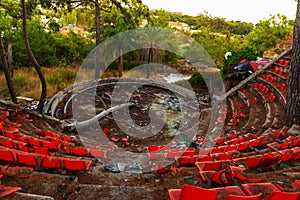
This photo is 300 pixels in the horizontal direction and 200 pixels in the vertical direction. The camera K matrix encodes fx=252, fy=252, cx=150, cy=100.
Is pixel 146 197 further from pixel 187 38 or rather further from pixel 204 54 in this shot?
pixel 187 38

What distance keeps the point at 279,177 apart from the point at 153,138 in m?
6.17

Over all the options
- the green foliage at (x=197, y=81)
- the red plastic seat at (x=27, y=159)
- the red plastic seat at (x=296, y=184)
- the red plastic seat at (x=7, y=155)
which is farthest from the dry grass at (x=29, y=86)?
the red plastic seat at (x=296, y=184)

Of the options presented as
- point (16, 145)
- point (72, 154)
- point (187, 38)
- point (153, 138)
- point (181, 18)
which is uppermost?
point (181, 18)

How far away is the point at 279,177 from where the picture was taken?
3.57m

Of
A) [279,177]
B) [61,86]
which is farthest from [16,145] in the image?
[61,86]

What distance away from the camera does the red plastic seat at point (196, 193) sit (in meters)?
2.40

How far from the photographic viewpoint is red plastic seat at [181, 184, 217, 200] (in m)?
2.40

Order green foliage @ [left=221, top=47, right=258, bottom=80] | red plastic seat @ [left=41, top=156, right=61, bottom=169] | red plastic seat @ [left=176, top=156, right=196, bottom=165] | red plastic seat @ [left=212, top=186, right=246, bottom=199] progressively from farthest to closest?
green foliage @ [left=221, top=47, right=258, bottom=80] < red plastic seat @ [left=176, top=156, right=196, bottom=165] < red plastic seat @ [left=41, top=156, right=61, bottom=169] < red plastic seat @ [left=212, top=186, right=246, bottom=199]

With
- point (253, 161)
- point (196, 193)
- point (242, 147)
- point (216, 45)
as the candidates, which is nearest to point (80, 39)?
point (216, 45)

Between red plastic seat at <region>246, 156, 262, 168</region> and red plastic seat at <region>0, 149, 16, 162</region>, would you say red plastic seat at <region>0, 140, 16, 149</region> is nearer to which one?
red plastic seat at <region>0, 149, 16, 162</region>

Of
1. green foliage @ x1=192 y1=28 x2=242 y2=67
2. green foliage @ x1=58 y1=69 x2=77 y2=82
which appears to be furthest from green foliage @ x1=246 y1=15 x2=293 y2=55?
green foliage @ x1=58 y1=69 x2=77 y2=82

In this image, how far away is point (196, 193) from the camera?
95.7 inches

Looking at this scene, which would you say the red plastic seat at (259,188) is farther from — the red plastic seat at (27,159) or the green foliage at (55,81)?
the green foliage at (55,81)

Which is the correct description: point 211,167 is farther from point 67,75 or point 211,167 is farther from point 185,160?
point 67,75
